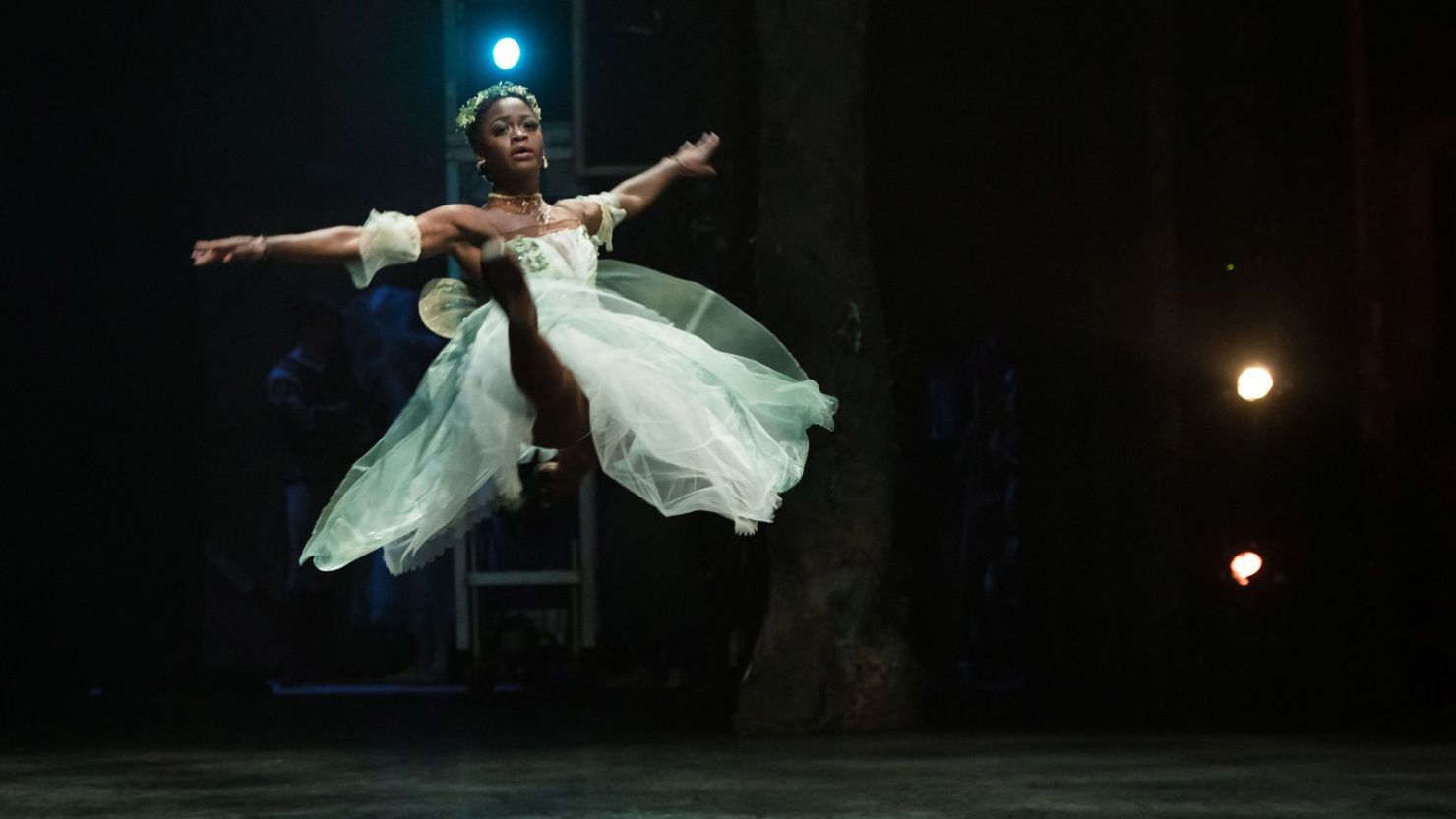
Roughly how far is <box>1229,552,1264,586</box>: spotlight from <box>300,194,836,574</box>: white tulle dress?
2276 millimetres

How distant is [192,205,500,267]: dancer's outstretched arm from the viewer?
4.14m

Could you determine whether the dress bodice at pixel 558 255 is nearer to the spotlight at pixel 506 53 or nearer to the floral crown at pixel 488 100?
the floral crown at pixel 488 100

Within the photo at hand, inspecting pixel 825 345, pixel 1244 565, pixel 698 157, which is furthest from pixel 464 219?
pixel 1244 565

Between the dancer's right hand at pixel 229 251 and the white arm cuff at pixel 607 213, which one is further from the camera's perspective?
the white arm cuff at pixel 607 213

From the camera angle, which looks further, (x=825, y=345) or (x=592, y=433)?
(x=825, y=345)

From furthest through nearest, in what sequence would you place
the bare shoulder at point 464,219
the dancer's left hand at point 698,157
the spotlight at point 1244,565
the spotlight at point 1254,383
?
the spotlight at point 1254,383 < the spotlight at point 1244,565 < the dancer's left hand at point 698,157 < the bare shoulder at point 464,219

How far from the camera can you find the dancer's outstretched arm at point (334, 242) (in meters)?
4.14

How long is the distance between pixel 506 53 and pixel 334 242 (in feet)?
12.0

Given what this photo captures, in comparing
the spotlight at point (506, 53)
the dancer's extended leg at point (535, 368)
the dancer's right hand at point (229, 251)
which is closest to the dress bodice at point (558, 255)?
the dancer's extended leg at point (535, 368)

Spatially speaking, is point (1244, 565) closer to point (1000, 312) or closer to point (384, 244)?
point (1000, 312)

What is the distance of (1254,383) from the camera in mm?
6746

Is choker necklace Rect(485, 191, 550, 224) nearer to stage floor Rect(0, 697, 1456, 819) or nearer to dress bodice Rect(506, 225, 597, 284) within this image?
dress bodice Rect(506, 225, 597, 284)

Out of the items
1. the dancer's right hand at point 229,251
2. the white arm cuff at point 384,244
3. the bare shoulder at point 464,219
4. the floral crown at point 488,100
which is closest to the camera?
the dancer's right hand at point 229,251

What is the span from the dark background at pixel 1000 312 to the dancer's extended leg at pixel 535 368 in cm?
270
